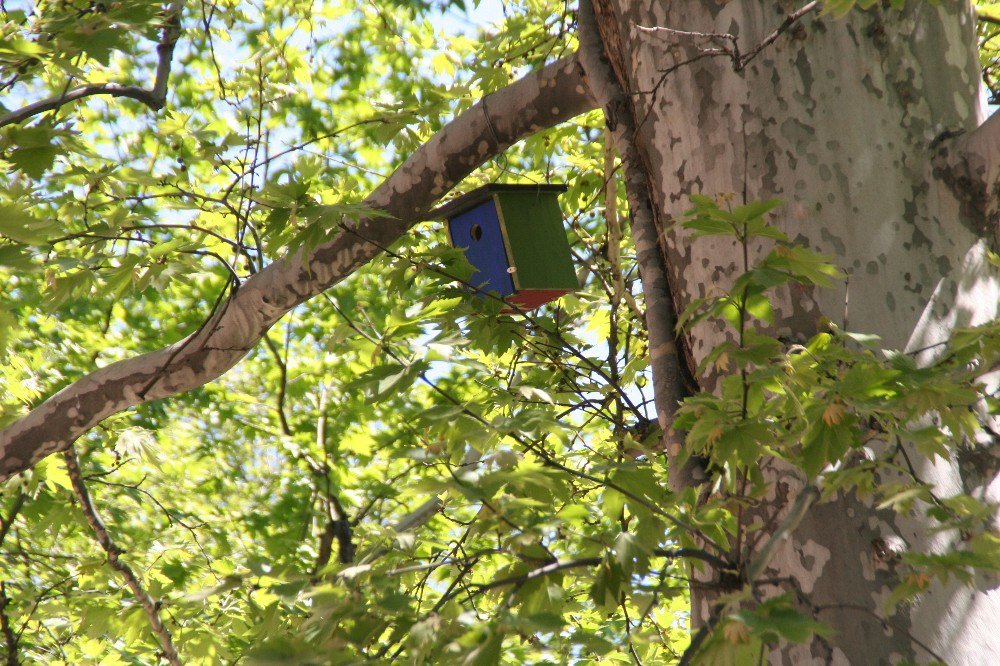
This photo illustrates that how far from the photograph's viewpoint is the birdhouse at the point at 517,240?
9.93 feet

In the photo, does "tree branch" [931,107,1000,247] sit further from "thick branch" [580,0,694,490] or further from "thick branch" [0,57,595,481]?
"thick branch" [0,57,595,481]

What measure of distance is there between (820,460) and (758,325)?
39cm

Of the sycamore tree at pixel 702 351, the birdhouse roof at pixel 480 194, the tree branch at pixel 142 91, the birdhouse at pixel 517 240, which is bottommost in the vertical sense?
the sycamore tree at pixel 702 351

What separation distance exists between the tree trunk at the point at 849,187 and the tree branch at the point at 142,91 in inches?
56.4

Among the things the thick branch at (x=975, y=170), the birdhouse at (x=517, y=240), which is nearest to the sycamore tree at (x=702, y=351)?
the thick branch at (x=975, y=170)

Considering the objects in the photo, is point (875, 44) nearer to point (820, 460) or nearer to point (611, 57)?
point (611, 57)

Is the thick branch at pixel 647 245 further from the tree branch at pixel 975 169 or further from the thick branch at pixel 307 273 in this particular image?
the tree branch at pixel 975 169

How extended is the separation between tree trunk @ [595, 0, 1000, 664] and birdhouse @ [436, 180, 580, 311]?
1.09 meters

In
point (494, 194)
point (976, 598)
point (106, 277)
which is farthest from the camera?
point (494, 194)

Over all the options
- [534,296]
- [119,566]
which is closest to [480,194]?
[534,296]

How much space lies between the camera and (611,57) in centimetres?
227

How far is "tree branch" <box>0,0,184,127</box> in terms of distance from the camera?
2332 mm

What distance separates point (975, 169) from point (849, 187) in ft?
0.85

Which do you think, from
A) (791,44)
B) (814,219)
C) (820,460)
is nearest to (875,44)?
(791,44)
